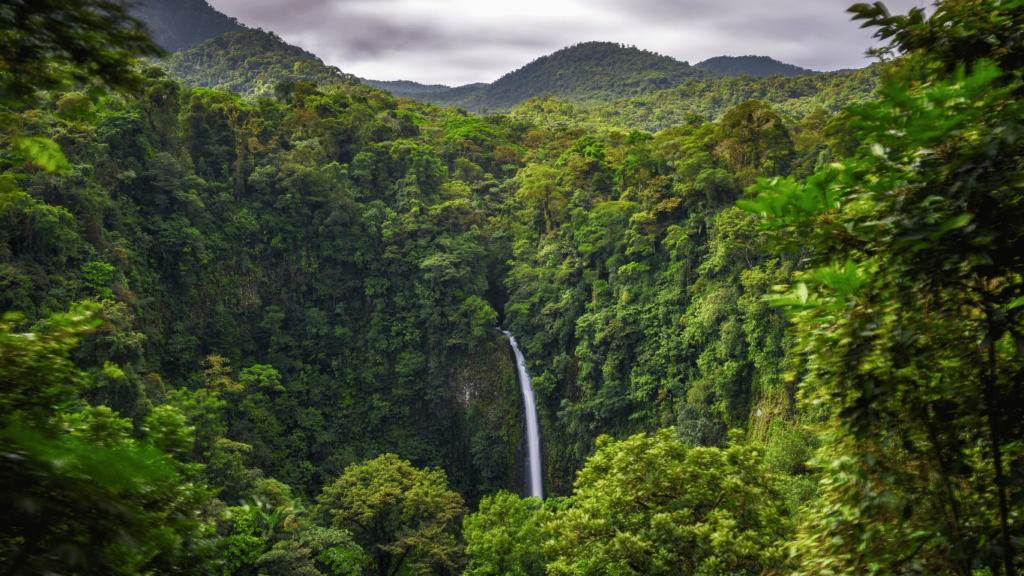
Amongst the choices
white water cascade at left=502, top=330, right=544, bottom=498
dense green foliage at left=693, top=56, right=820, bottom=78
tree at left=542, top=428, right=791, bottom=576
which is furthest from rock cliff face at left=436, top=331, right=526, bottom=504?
dense green foliage at left=693, top=56, right=820, bottom=78

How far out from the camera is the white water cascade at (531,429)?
1702cm

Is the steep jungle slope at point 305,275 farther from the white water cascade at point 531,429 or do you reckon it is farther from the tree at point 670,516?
the tree at point 670,516

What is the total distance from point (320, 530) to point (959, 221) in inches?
443

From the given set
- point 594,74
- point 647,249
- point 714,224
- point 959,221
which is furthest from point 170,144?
point 594,74

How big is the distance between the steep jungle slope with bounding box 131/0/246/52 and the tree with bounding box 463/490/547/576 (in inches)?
2121

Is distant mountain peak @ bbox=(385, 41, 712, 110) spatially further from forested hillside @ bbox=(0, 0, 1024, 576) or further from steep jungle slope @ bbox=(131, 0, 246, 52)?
steep jungle slope @ bbox=(131, 0, 246, 52)

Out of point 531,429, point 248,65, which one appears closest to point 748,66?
Result: point 248,65

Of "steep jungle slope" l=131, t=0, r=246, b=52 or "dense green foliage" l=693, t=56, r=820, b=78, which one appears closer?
"steep jungle slope" l=131, t=0, r=246, b=52

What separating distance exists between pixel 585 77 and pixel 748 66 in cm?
2329

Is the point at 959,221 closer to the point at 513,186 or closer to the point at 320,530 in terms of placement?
the point at 320,530

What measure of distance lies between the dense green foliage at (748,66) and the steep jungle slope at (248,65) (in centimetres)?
4463

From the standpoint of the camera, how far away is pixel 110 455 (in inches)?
56.6

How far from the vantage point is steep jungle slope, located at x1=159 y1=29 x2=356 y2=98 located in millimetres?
36656

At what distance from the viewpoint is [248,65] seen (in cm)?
3841
